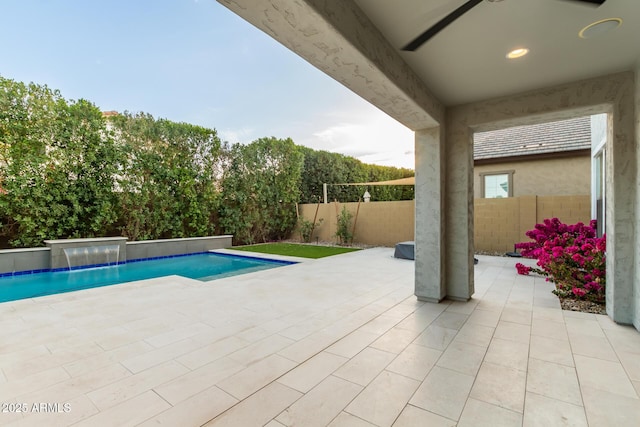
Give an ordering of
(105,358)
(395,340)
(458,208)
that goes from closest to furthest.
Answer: (105,358)
(395,340)
(458,208)

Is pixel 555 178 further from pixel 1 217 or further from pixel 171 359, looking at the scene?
pixel 1 217

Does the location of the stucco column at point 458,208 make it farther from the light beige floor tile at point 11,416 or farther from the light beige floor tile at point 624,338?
the light beige floor tile at point 11,416

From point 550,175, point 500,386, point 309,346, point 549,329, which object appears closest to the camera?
point 500,386

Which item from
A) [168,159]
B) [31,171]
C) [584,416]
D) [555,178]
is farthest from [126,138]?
[555,178]

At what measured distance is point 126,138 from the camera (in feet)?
30.4

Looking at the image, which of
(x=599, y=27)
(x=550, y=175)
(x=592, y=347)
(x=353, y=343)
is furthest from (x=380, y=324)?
(x=550, y=175)

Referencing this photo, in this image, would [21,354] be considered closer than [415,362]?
No

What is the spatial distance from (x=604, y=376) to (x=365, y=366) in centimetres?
187

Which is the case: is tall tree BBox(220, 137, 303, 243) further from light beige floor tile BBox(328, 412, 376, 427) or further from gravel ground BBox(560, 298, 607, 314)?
light beige floor tile BBox(328, 412, 376, 427)

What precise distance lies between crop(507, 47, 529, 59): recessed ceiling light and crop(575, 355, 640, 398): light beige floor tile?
2.88 meters

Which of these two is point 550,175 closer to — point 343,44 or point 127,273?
point 343,44

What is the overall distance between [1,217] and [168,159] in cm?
437

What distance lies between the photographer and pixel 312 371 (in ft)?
8.04

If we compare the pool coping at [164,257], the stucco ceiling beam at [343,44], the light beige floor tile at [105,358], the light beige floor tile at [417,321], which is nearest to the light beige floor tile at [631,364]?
the light beige floor tile at [417,321]
